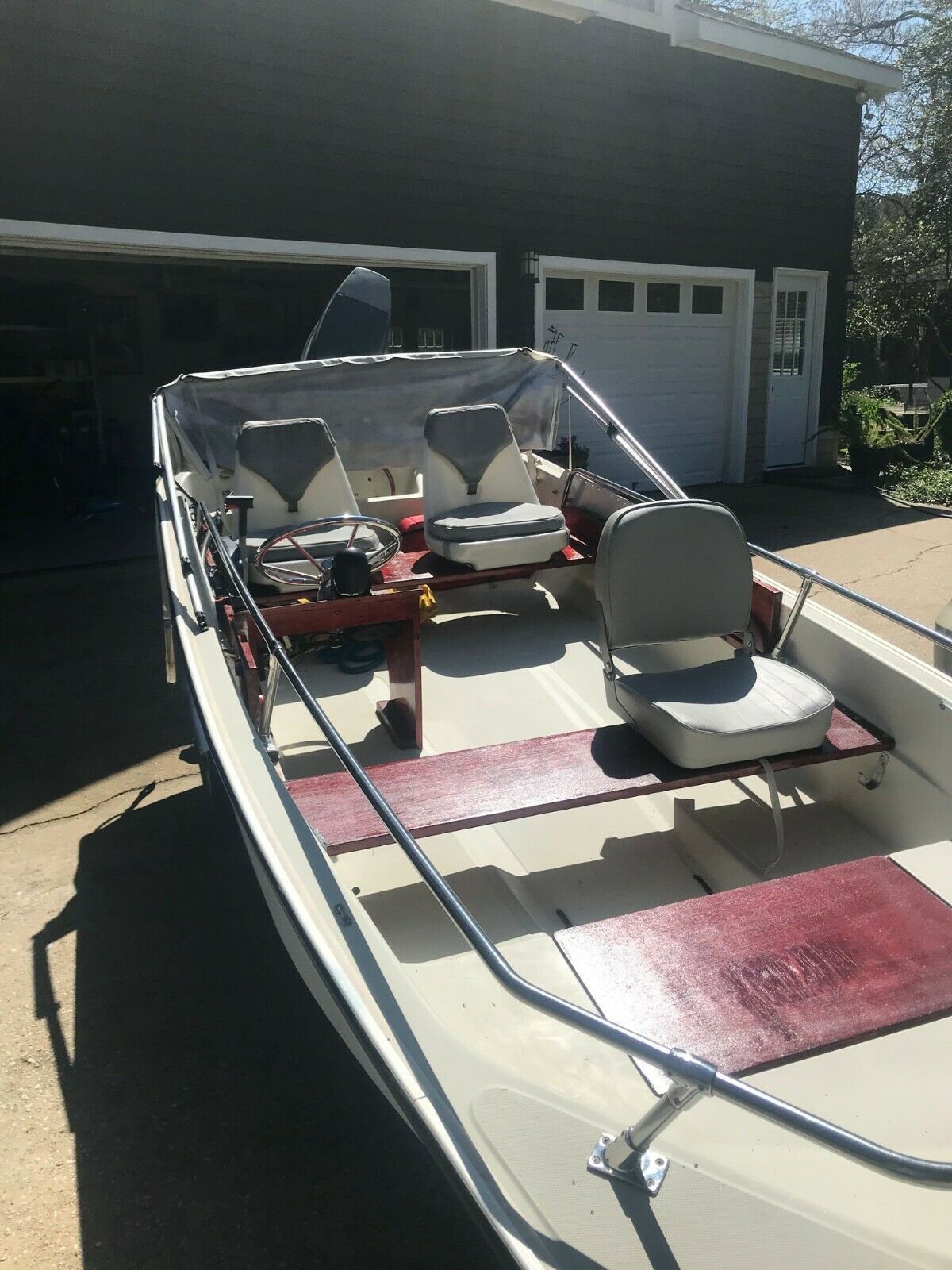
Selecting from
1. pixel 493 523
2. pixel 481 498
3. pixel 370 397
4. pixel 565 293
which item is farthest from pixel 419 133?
pixel 493 523

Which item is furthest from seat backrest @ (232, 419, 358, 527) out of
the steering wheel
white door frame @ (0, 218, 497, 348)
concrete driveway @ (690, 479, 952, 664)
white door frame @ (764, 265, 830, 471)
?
white door frame @ (764, 265, 830, 471)

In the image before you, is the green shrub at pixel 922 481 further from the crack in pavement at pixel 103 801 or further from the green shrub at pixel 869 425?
the crack in pavement at pixel 103 801

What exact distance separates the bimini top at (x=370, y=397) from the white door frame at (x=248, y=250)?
2516mm

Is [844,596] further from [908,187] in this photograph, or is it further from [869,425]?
[908,187]

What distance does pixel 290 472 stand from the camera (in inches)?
185

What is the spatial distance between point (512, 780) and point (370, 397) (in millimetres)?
2839

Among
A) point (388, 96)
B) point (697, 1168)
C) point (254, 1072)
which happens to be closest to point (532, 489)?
point (254, 1072)

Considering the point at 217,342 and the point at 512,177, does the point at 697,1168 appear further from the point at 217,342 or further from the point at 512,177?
the point at 217,342

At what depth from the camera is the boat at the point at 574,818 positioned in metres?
1.58

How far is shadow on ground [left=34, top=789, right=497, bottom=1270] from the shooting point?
6.91 feet

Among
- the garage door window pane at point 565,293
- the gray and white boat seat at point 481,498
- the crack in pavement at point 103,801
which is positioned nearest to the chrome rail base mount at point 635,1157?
the crack in pavement at point 103,801

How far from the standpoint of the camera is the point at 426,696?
4.23 metres

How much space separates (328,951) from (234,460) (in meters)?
3.36

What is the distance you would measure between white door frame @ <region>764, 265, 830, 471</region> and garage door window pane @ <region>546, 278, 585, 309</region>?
2.57 metres
